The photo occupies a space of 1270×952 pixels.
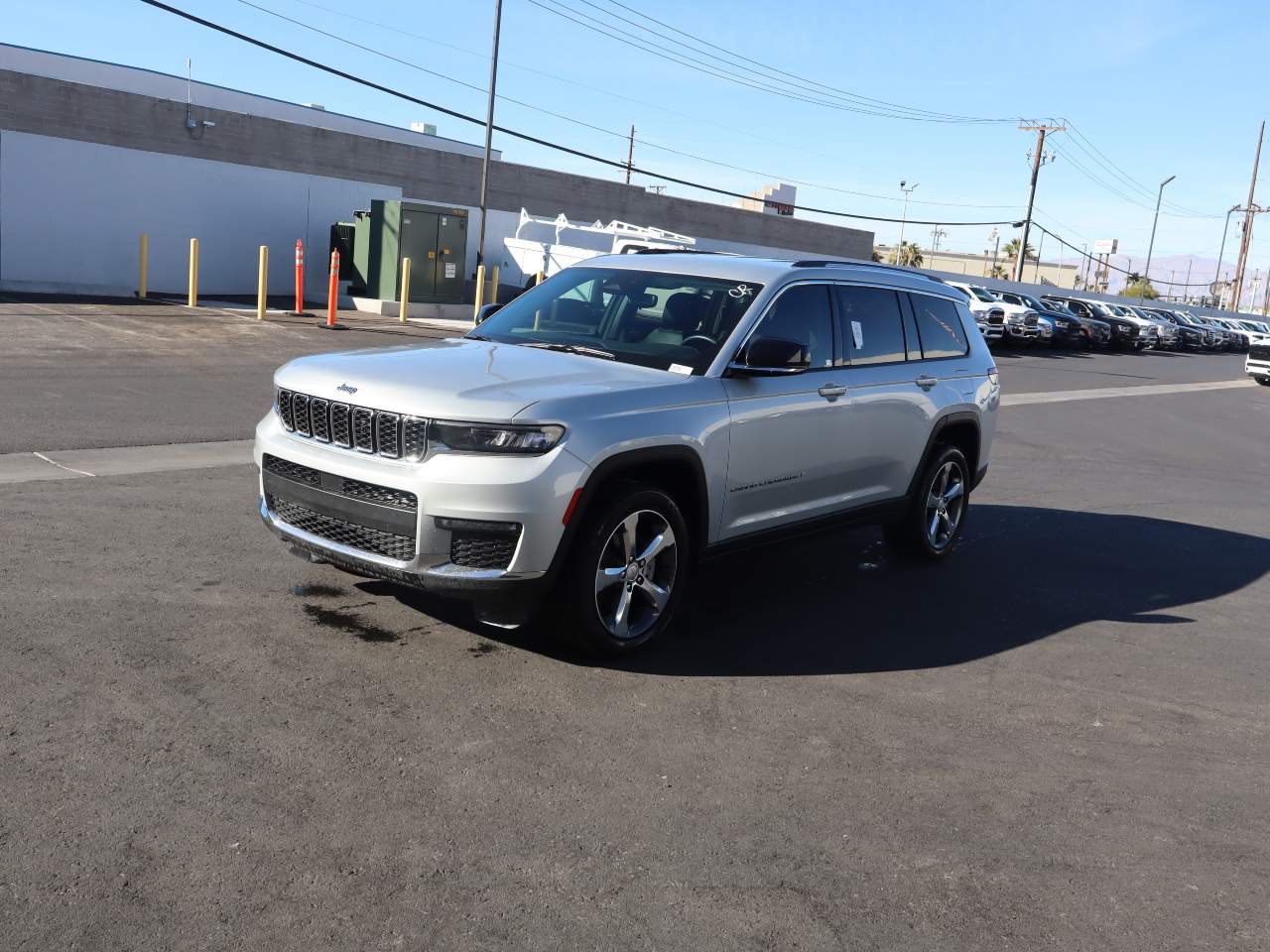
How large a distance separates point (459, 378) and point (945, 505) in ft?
13.3

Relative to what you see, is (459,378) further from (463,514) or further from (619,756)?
(619,756)

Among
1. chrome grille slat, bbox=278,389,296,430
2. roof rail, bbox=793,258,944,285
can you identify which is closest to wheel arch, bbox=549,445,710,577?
chrome grille slat, bbox=278,389,296,430

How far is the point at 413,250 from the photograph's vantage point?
2377cm

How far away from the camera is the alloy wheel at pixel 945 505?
7.64 m

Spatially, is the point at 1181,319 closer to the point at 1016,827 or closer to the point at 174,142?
the point at 174,142

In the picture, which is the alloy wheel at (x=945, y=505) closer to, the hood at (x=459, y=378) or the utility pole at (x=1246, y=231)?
the hood at (x=459, y=378)

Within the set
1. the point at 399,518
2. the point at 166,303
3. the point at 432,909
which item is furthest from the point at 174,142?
the point at 432,909

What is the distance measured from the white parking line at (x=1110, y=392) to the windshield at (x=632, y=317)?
542 inches

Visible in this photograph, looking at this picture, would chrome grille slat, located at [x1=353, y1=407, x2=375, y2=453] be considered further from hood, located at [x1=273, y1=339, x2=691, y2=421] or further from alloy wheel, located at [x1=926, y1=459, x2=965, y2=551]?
alloy wheel, located at [x1=926, y1=459, x2=965, y2=551]

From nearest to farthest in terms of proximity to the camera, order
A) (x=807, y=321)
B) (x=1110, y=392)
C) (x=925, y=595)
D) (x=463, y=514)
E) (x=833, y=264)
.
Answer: (x=463, y=514) → (x=807, y=321) → (x=833, y=264) → (x=925, y=595) → (x=1110, y=392)

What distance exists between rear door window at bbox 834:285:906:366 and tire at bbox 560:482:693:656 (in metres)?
1.82

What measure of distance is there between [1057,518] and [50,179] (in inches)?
800

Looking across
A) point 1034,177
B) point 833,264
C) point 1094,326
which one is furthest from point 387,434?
point 1034,177

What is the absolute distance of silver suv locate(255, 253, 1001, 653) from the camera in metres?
4.66
